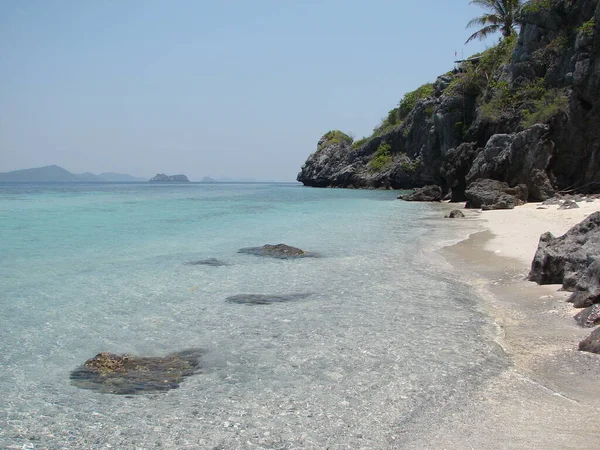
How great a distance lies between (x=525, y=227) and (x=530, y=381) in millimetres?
13957

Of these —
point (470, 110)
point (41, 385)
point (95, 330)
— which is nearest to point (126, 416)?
point (41, 385)

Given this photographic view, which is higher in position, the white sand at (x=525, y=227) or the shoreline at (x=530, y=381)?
the white sand at (x=525, y=227)

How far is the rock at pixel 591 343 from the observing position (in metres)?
5.66

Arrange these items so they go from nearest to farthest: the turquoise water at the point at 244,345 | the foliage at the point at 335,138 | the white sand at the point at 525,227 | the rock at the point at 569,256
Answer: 1. the turquoise water at the point at 244,345
2. the rock at the point at 569,256
3. the white sand at the point at 525,227
4. the foliage at the point at 335,138

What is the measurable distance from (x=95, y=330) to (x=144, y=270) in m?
4.69

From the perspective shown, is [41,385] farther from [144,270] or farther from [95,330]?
[144,270]

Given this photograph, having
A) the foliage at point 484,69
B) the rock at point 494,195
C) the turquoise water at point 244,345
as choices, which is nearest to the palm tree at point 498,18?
the foliage at point 484,69

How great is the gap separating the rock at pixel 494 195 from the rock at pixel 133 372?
2488 centimetres

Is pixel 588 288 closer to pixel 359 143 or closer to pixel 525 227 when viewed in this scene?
pixel 525 227

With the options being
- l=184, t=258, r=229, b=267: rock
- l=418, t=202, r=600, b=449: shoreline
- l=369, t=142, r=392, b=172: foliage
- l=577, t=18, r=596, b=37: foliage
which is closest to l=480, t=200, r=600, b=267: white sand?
l=418, t=202, r=600, b=449: shoreline

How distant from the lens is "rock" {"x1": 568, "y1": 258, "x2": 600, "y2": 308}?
23.5ft

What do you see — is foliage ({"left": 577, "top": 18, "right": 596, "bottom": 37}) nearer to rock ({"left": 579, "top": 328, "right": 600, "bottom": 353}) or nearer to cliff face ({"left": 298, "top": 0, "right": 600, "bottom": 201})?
cliff face ({"left": 298, "top": 0, "right": 600, "bottom": 201})

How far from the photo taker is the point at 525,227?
17.9 m

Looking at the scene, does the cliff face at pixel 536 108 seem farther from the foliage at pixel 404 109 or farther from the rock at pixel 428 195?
the foliage at pixel 404 109
